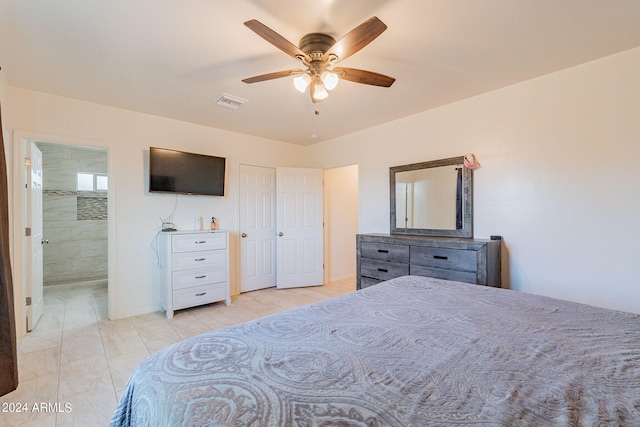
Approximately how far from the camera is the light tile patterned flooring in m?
1.79

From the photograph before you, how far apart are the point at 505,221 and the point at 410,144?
1.43 meters

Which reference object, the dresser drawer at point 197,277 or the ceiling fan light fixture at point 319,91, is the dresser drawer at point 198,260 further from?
the ceiling fan light fixture at point 319,91

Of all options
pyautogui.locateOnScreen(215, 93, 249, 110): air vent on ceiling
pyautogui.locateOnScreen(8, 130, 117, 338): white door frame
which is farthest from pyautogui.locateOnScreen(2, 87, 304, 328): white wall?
pyautogui.locateOnScreen(215, 93, 249, 110): air vent on ceiling

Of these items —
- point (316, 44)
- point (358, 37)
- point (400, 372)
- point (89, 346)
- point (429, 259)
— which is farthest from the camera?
point (429, 259)

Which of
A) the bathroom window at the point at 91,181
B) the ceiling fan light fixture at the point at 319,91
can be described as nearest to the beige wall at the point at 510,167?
the ceiling fan light fixture at the point at 319,91

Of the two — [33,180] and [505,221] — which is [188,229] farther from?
[505,221]

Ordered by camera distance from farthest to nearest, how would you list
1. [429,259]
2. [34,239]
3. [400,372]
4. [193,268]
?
[193,268] < [34,239] < [429,259] < [400,372]

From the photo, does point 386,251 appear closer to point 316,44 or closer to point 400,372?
point 316,44

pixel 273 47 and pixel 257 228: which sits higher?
pixel 273 47

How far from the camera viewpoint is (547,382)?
804 millimetres

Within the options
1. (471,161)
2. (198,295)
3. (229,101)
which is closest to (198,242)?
(198,295)

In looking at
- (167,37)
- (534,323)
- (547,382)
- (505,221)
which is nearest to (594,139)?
(505,221)

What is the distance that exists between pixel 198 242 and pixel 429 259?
2.76m

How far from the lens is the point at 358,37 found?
1566 millimetres
